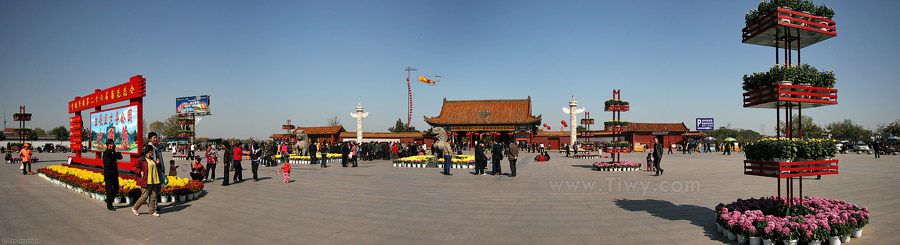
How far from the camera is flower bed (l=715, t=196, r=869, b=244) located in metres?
4.87

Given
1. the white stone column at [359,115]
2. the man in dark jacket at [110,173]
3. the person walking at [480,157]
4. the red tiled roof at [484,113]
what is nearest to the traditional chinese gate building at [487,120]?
the red tiled roof at [484,113]

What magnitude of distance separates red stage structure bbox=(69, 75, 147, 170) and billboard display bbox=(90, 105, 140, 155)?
0.53 ft

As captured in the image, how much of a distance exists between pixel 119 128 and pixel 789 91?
15.0 m

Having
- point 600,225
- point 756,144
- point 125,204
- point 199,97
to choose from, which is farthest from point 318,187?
point 199,97

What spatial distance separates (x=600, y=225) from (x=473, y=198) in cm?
326

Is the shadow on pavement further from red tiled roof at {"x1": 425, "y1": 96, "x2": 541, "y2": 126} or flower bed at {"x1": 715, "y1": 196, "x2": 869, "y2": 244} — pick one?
red tiled roof at {"x1": 425, "y1": 96, "x2": 541, "y2": 126}

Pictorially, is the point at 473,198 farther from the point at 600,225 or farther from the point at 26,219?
the point at 26,219

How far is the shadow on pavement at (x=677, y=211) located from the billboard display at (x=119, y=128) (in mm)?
11847

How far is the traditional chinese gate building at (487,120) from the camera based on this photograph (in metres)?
45.3

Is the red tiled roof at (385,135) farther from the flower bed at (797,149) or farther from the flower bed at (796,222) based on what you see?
the flower bed at (797,149)

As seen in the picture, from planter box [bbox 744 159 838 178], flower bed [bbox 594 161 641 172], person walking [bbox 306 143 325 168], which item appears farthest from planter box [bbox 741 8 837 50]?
person walking [bbox 306 143 325 168]

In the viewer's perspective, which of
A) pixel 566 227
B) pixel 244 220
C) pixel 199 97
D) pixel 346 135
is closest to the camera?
pixel 566 227

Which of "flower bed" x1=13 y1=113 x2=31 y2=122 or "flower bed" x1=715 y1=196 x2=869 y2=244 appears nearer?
"flower bed" x1=715 y1=196 x2=869 y2=244

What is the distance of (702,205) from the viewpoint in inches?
307
